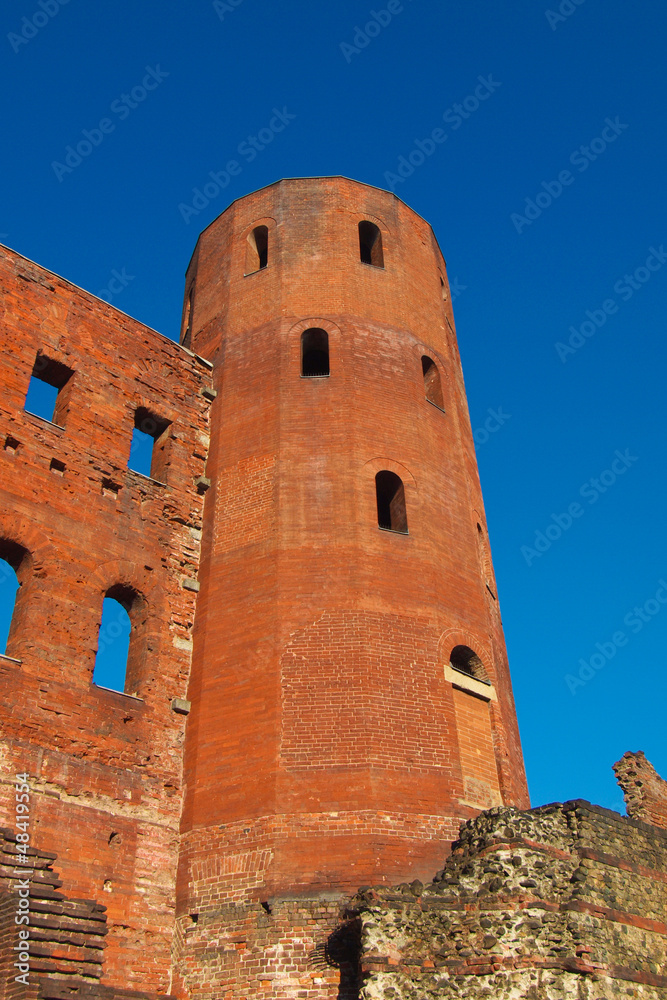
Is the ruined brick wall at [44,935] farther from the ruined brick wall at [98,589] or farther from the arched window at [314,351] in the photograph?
the arched window at [314,351]

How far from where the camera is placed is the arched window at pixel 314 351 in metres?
17.4

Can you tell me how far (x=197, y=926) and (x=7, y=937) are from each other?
2.88m

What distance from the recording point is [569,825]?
1189cm

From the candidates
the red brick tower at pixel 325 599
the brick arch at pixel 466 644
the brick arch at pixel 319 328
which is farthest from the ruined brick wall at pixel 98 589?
the brick arch at pixel 466 644

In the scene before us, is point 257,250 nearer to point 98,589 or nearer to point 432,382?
point 432,382

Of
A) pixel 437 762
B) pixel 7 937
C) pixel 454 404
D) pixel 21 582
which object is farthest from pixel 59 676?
pixel 454 404

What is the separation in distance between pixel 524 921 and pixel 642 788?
678 centimetres

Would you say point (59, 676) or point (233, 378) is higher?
point (233, 378)

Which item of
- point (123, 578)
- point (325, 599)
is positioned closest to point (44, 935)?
point (123, 578)

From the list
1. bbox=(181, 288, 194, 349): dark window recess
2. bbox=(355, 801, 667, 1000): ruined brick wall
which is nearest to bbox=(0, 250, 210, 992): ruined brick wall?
bbox=(181, 288, 194, 349): dark window recess

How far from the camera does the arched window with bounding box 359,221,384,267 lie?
18922mm

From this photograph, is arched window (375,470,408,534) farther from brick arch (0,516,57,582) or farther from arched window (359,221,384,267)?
brick arch (0,516,57,582)

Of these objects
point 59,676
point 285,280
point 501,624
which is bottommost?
point 59,676

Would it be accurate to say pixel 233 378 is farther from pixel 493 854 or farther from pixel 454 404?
pixel 493 854
